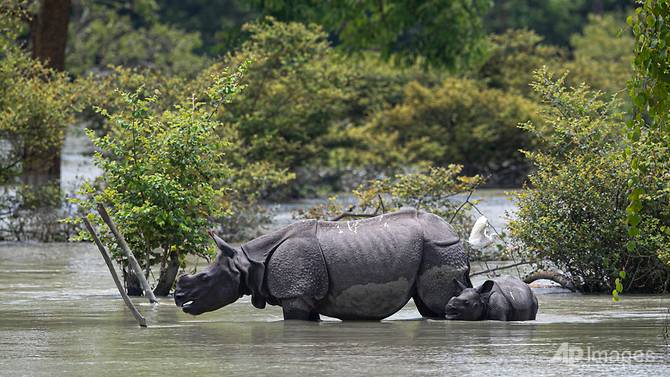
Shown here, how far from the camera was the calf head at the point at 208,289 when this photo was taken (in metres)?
12.5

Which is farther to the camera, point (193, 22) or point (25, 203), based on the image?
point (193, 22)

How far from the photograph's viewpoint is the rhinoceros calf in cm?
1239

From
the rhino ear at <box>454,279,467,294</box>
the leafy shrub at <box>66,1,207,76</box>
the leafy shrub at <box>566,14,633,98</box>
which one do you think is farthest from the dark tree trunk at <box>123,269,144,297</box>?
the leafy shrub at <box>66,1,207,76</box>

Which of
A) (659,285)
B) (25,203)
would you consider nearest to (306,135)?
(25,203)

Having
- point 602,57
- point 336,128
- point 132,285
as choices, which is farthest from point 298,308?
point 602,57

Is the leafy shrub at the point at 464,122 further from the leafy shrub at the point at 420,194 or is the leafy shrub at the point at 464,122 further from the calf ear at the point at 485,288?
the calf ear at the point at 485,288

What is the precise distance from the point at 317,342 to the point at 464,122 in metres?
24.3

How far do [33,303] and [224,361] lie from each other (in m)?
4.62

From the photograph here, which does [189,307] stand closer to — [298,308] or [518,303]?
[298,308]

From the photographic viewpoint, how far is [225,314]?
521 inches

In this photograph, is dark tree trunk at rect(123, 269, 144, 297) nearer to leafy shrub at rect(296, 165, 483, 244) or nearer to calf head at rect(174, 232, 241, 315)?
calf head at rect(174, 232, 241, 315)

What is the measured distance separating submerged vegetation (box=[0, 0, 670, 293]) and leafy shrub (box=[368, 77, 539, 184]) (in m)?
0.05

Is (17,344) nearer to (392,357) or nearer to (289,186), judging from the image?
(392,357)

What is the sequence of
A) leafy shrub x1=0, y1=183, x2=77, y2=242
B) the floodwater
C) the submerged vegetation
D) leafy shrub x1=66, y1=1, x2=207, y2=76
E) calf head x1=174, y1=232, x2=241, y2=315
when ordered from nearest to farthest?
the floodwater, calf head x1=174, y1=232, x2=241, y2=315, the submerged vegetation, leafy shrub x1=0, y1=183, x2=77, y2=242, leafy shrub x1=66, y1=1, x2=207, y2=76
